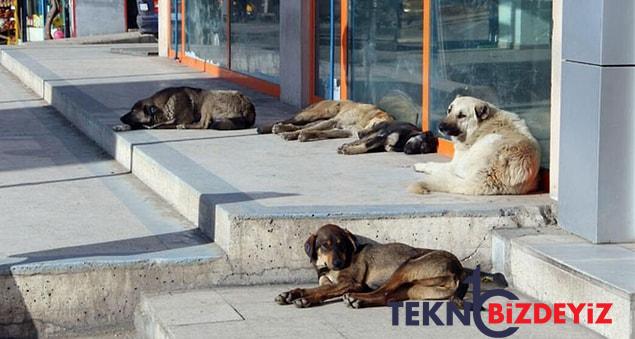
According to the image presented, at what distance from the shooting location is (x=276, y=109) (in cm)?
1346

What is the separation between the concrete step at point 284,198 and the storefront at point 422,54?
0.68 m

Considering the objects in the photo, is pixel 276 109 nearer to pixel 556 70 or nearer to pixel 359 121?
pixel 359 121

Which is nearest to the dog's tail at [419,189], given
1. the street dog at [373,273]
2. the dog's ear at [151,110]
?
the street dog at [373,273]

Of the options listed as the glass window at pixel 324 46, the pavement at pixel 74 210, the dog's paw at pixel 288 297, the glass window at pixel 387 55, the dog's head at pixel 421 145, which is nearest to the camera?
the dog's paw at pixel 288 297

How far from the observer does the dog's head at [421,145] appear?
32.7ft

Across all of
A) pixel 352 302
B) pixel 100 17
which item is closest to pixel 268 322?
pixel 352 302

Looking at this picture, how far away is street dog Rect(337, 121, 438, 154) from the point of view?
998cm

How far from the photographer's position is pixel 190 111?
1162 cm

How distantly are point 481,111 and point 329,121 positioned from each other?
293 cm

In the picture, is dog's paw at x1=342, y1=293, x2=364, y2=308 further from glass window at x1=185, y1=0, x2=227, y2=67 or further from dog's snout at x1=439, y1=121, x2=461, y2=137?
glass window at x1=185, y1=0, x2=227, y2=67

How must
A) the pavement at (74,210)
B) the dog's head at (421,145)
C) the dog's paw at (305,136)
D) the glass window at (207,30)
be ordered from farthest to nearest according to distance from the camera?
the glass window at (207,30) < the dog's paw at (305,136) < the dog's head at (421,145) < the pavement at (74,210)

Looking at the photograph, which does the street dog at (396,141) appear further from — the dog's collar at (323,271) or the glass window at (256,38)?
the glass window at (256,38)

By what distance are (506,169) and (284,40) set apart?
6.34m

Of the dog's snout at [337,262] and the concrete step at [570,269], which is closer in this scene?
the concrete step at [570,269]
